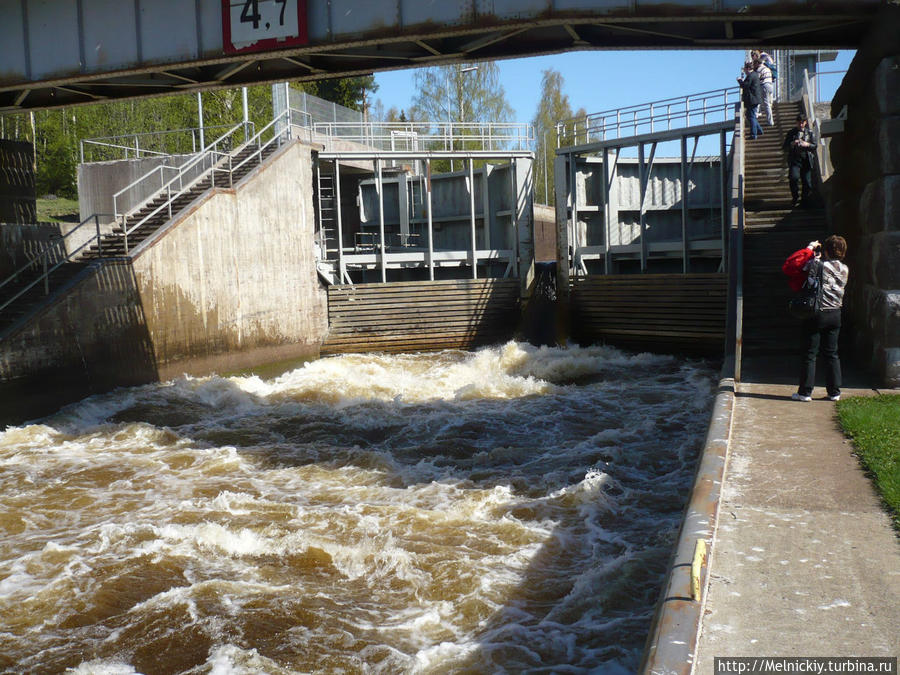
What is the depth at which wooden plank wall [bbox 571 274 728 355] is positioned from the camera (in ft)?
59.6

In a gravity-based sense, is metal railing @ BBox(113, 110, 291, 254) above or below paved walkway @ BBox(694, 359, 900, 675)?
above

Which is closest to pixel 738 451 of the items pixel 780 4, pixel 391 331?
pixel 780 4

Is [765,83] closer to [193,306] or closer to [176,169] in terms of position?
[193,306]

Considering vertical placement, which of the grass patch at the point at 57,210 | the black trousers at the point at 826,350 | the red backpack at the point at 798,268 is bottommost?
the black trousers at the point at 826,350

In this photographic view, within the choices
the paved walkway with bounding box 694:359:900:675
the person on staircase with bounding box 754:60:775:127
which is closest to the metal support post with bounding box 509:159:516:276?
the person on staircase with bounding box 754:60:775:127

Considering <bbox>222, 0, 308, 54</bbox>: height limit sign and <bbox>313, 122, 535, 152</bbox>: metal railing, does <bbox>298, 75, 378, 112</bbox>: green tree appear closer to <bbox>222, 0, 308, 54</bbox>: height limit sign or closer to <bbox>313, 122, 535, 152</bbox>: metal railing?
<bbox>313, 122, 535, 152</bbox>: metal railing

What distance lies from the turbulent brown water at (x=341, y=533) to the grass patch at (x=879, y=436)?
5.58ft

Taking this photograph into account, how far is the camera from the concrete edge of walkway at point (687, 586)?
3369mm

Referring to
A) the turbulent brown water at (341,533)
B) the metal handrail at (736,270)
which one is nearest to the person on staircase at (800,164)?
the metal handrail at (736,270)

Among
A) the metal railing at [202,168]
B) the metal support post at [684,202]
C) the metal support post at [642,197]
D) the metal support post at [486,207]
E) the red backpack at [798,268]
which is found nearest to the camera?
the red backpack at [798,268]

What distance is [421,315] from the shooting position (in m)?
20.5

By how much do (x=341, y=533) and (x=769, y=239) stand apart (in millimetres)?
8906

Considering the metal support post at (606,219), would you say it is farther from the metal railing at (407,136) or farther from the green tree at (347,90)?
the green tree at (347,90)

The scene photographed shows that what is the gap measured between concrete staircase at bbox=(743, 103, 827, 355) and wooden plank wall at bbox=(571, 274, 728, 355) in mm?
2929
